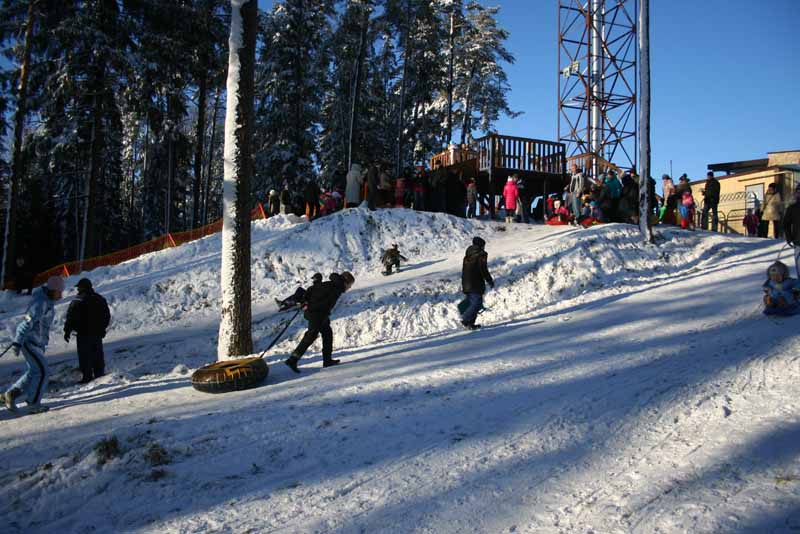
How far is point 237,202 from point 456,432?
5109 millimetres

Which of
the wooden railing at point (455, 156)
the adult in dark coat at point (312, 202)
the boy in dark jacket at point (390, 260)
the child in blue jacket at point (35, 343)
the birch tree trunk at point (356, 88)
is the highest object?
the birch tree trunk at point (356, 88)

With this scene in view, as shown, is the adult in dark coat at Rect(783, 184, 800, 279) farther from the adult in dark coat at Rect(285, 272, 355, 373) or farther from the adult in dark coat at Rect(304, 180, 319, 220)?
the adult in dark coat at Rect(304, 180, 319, 220)

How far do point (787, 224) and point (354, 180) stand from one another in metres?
12.0

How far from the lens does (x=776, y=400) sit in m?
4.69

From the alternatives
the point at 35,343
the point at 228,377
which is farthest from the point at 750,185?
the point at 35,343

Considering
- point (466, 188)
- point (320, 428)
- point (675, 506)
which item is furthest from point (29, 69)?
point (675, 506)

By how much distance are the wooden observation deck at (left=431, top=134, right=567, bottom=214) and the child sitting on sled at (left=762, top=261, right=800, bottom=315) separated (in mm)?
11793

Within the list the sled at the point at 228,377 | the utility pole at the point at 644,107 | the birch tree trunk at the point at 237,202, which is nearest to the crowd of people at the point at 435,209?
the utility pole at the point at 644,107

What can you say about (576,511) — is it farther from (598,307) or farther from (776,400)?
(598,307)

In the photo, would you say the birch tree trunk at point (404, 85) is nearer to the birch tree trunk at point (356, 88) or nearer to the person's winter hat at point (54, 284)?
the birch tree trunk at point (356, 88)

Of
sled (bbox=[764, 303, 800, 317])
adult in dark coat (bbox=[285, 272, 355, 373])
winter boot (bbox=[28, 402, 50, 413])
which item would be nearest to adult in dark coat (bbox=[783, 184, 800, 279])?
sled (bbox=[764, 303, 800, 317])

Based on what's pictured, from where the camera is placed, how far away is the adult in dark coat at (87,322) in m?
8.23

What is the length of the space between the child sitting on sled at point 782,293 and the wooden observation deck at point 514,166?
11.8m

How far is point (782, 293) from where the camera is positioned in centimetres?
771
